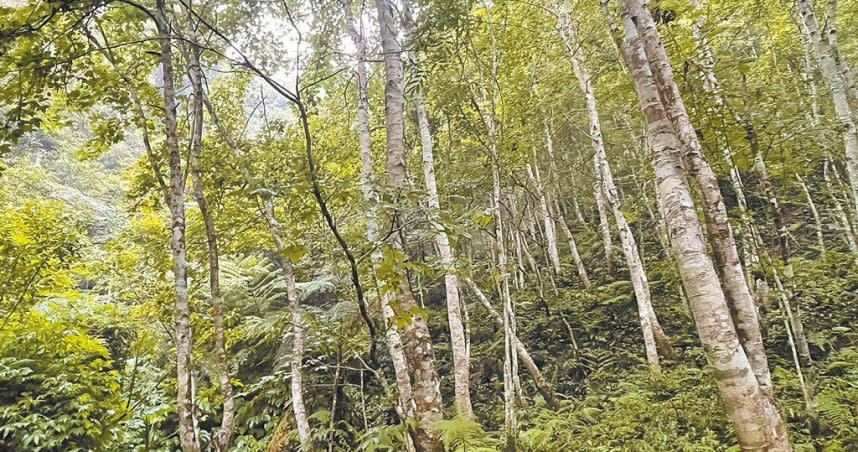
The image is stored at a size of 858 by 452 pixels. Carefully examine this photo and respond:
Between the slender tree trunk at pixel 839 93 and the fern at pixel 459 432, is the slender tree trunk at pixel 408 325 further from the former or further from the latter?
the slender tree trunk at pixel 839 93

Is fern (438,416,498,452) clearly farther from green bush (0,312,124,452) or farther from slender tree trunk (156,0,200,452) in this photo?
green bush (0,312,124,452)

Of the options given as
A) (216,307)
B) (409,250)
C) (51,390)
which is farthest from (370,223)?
(51,390)

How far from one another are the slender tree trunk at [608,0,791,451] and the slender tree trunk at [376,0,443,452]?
2.16 meters

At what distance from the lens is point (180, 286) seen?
158 inches

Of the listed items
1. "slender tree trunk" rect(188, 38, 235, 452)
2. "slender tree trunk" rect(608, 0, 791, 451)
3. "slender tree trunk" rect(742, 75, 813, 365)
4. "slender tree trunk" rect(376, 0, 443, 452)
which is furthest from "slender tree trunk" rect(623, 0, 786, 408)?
"slender tree trunk" rect(188, 38, 235, 452)

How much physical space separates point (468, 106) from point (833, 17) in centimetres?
680

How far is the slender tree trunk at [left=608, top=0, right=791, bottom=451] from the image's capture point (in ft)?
9.26

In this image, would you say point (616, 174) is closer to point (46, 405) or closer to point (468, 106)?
point (468, 106)

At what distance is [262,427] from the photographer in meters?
8.60

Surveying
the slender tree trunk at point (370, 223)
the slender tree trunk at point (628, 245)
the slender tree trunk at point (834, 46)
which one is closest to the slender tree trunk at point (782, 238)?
the slender tree trunk at point (834, 46)

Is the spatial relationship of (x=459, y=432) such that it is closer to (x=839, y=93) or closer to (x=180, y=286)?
(x=180, y=286)

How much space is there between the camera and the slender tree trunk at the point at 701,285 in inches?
111

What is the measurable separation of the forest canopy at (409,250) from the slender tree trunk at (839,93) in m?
0.02

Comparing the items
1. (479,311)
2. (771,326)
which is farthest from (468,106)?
(771,326)
